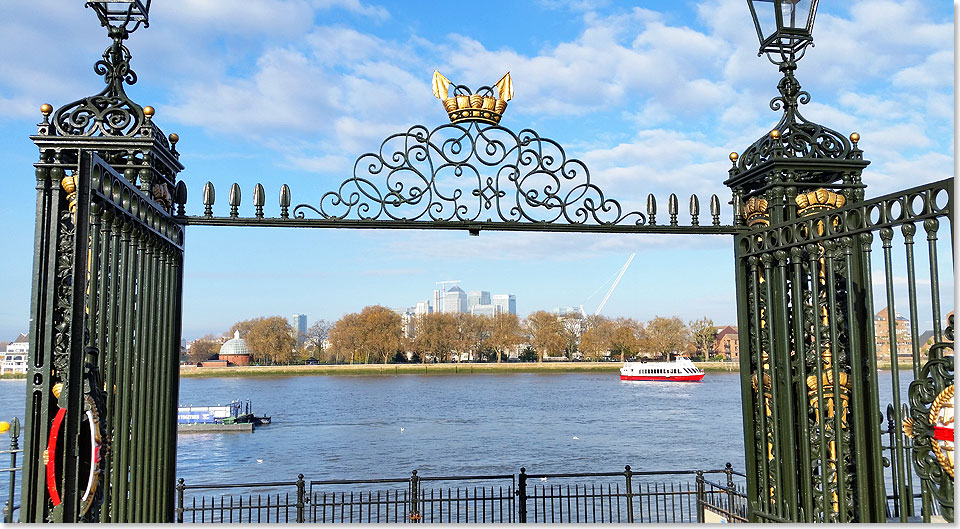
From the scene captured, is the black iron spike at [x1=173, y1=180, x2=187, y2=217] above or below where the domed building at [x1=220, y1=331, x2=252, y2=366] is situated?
above

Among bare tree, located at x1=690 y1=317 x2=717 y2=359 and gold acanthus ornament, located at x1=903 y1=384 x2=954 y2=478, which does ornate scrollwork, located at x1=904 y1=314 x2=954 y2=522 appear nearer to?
gold acanthus ornament, located at x1=903 y1=384 x2=954 y2=478

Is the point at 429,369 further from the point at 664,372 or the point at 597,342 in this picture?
the point at 664,372

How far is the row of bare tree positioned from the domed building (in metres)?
1.41

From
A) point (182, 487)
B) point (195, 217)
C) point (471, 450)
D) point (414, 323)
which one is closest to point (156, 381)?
point (195, 217)

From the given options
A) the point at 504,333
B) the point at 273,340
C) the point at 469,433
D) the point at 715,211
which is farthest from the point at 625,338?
the point at 715,211

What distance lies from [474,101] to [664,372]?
65396 mm

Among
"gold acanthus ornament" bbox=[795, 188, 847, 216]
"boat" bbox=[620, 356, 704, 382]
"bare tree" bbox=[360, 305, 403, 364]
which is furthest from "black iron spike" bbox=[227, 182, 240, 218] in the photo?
"bare tree" bbox=[360, 305, 403, 364]

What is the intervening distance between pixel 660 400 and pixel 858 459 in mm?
47073

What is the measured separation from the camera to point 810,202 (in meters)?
4.70

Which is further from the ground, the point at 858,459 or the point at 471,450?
the point at 858,459

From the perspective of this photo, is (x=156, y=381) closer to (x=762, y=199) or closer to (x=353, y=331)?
(x=762, y=199)

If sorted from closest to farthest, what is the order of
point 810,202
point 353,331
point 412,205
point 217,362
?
point 810,202, point 412,205, point 353,331, point 217,362

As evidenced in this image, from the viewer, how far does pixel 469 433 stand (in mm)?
35125

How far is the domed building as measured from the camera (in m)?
83.5
